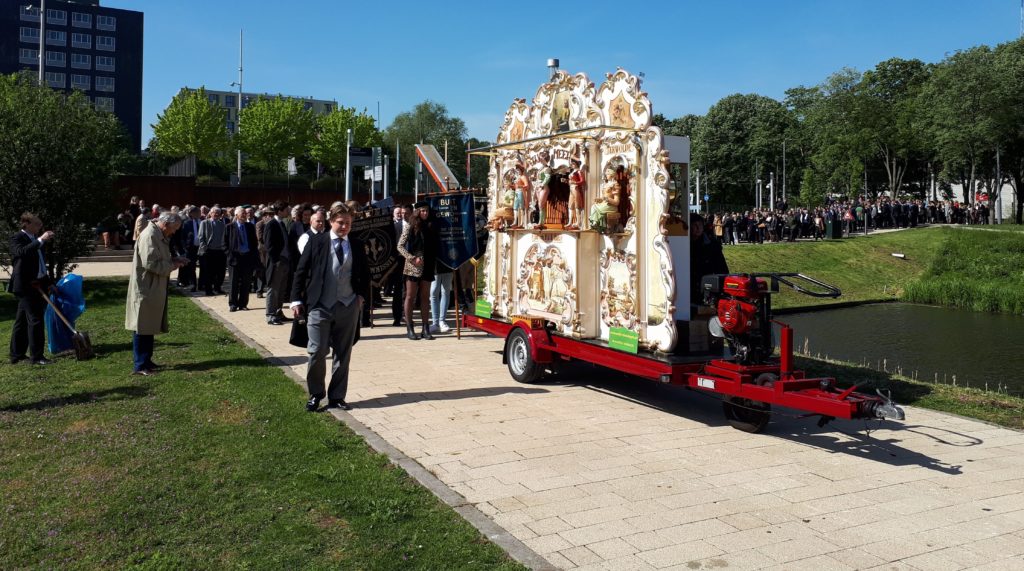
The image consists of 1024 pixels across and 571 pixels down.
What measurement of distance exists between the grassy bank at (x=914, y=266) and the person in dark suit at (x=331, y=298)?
2144 centimetres

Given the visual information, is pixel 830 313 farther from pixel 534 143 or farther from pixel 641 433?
pixel 641 433

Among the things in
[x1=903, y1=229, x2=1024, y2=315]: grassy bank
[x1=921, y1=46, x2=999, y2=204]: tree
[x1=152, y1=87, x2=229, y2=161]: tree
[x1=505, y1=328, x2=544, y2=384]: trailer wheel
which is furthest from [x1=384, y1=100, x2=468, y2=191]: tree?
[x1=505, y1=328, x2=544, y2=384]: trailer wheel

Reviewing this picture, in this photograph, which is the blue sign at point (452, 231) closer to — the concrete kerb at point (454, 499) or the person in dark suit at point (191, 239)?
the concrete kerb at point (454, 499)

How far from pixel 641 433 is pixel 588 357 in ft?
4.70

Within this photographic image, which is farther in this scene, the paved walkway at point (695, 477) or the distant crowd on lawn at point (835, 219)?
the distant crowd on lawn at point (835, 219)

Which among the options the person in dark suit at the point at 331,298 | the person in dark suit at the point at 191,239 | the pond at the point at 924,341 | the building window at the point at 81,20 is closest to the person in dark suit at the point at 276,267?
the person in dark suit at the point at 191,239

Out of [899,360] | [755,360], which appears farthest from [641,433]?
[899,360]

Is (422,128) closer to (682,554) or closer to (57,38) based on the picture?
(57,38)

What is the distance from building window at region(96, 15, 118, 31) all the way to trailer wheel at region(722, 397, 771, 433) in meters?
108

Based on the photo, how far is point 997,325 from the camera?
2373 cm

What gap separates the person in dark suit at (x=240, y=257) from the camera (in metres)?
15.4

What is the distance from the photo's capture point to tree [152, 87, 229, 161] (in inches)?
2391

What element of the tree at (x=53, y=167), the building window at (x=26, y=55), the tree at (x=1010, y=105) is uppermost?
the building window at (x=26, y=55)

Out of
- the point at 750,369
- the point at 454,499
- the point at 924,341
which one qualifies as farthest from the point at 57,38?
the point at 454,499
